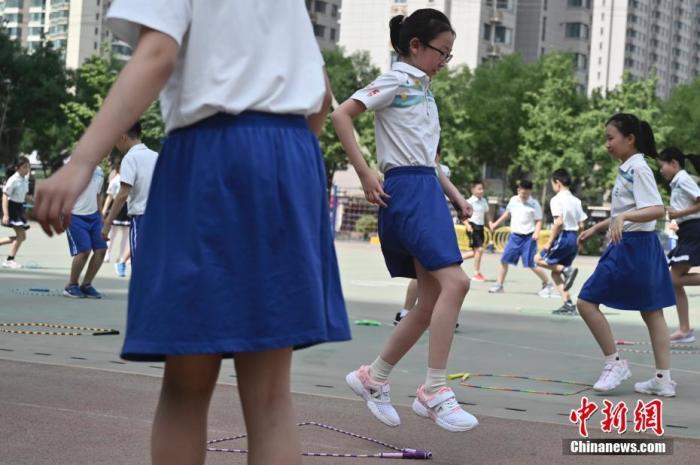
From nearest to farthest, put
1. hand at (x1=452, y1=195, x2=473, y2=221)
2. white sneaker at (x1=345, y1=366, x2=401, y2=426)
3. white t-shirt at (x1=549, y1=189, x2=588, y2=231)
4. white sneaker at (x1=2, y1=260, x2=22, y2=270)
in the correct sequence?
white sneaker at (x1=345, y1=366, x2=401, y2=426) → hand at (x1=452, y1=195, x2=473, y2=221) → white t-shirt at (x1=549, y1=189, x2=588, y2=231) → white sneaker at (x1=2, y1=260, x2=22, y2=270)

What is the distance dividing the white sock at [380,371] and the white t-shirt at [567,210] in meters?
10.6

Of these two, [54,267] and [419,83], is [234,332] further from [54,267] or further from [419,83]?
[54,267]

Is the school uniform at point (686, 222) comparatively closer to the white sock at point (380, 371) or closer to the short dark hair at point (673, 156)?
the short dark hair at point (673, 156)

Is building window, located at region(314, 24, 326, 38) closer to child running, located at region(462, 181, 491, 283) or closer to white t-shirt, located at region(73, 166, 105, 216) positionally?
child running, located at region(462, 181, 491, 283)

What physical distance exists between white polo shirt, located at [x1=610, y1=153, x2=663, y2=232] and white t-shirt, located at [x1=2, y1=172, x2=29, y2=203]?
1360cm

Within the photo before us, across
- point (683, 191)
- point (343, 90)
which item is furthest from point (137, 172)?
point (343, 90)

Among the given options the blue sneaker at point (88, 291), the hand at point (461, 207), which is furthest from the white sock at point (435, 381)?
the blue sneaker at point (88, 291)

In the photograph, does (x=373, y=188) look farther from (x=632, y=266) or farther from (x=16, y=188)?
(x=16, y=188)

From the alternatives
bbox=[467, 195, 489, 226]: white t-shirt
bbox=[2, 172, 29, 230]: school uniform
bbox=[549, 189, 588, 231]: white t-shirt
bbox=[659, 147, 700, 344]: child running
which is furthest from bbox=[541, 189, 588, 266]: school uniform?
bbox=[2, 172, 29, 230]: school uniform

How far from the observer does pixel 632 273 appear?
7848 millimetres

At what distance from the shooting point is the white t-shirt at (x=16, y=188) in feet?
64.9

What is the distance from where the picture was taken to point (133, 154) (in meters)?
11.2

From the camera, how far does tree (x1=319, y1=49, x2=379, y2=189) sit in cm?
6288

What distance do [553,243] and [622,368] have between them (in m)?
8.49
